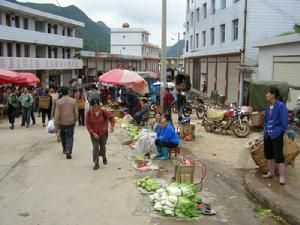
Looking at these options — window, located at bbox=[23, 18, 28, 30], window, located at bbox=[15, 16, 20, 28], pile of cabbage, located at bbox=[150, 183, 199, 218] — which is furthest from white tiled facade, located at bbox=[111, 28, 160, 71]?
pile of cabbage, located at bbox=[150, 183, 199, 218]

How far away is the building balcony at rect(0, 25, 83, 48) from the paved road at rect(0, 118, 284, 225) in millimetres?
27056

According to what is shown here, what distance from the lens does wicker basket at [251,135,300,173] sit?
8.70 metres

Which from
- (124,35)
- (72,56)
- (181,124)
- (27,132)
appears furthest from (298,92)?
(124,35)

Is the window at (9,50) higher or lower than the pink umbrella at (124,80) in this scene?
higher

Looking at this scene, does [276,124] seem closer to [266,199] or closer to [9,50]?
[266,199]

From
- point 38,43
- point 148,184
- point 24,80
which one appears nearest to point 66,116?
point 148,184

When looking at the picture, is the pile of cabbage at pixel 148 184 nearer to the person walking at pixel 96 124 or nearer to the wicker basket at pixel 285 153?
the person walking at pixel 96 124

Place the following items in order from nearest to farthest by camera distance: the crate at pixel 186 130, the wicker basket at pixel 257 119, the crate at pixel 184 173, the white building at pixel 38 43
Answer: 1. the crate at pixel 184 173
2. the crate at pixel 186 130
3. the wicker basket at pixel 257 119
4. the white building at pixel 38 43

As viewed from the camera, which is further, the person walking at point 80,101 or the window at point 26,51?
the window at point 26,51

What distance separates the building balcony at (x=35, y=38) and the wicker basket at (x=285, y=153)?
30.6 meters

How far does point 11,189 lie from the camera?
25.4ft

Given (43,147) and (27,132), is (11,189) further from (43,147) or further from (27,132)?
(27,132)

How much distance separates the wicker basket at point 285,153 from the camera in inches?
Result: 343

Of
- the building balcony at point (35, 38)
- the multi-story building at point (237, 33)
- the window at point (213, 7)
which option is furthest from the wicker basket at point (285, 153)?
the building balcony at point (35, 38)
